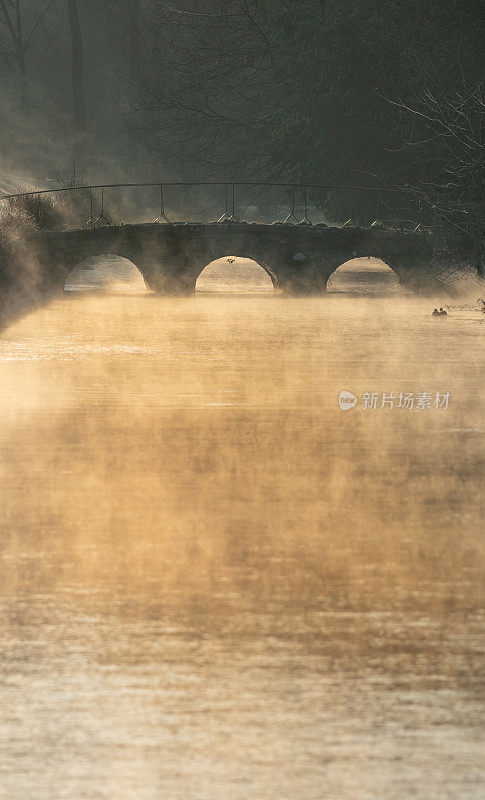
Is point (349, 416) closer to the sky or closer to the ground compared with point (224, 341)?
closer to the ground

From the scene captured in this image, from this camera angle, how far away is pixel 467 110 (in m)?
31.5

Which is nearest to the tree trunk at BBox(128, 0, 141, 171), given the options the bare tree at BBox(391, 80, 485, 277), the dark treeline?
the dark treeline

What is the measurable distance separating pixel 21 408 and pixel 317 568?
840cm

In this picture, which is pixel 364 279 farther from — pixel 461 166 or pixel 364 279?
pixel 461 166

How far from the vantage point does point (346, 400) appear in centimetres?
1783

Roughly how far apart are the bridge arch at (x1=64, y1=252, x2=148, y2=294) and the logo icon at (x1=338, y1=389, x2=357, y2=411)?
67.5ft

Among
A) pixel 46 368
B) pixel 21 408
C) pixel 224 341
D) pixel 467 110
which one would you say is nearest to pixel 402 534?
pixel 21 408

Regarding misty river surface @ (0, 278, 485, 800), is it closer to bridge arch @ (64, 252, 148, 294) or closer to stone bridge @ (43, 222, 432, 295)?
stone bridge @ (43, 222, 432, 295)

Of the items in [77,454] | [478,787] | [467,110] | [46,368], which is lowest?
[478,787]

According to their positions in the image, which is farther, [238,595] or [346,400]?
[346,400]

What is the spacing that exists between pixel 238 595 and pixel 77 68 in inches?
2091

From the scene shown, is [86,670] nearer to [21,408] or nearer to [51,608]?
[51,608]

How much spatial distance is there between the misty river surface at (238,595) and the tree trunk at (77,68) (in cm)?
4233

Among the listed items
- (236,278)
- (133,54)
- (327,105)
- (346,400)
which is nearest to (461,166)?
(327,105)
